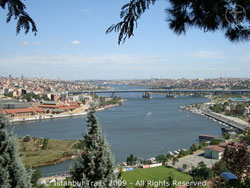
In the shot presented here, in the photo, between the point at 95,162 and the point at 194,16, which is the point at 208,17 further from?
the point at 95,162

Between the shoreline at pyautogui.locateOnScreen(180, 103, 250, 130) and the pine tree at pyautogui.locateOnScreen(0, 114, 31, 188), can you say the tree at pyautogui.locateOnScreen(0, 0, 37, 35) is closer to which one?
the pine tree at pyautogui.locateOnScreen(0, 114, 31, 188)

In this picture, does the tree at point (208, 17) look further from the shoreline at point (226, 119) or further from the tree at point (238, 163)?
the shoreline at point (226, 119)

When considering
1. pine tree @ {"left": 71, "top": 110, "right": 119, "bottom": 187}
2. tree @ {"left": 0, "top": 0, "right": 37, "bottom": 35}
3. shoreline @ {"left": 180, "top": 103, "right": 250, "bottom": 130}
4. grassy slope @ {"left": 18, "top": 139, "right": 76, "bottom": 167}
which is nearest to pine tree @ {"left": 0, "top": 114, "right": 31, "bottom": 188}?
pine tree @ {"left": 71, "top": 110, "right": 119, "bottom": 187}

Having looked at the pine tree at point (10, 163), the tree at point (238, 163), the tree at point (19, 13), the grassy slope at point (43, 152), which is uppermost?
the tree at point (19, 13)

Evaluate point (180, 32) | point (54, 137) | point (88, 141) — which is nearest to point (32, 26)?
point (180, 32)

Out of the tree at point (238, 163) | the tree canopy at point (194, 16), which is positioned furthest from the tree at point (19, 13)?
the tree at point (238, 163)

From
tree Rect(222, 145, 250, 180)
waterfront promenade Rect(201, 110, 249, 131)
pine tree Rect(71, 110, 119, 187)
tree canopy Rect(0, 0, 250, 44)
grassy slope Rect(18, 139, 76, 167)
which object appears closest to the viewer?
tree canopy Rect(0, 0, 250, 44)

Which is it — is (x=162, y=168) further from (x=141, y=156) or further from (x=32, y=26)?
(x=32, y=26)
